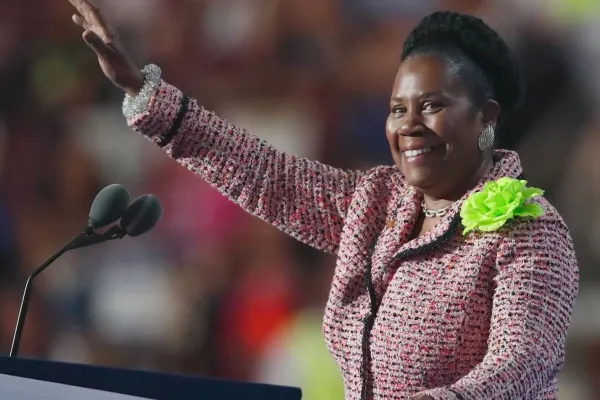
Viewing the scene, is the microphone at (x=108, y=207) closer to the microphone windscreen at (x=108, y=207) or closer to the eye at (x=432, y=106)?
the microphone windscreen at (x=108, y=207)

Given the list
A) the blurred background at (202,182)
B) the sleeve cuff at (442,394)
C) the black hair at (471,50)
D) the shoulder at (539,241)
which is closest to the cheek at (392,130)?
the black hair at (471,50)

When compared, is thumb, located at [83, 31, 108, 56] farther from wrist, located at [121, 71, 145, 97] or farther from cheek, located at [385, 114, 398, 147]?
cheek, located at [385, 114, 398, 147]

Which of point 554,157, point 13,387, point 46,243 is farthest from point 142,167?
point 13,387

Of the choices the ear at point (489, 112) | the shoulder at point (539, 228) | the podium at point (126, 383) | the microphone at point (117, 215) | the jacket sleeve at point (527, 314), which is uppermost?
the ear at point (489, 112)

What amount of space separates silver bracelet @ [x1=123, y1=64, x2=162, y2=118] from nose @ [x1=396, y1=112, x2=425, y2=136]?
46 cm

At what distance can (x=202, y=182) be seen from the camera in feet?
9.73

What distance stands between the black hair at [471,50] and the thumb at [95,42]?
525 mm

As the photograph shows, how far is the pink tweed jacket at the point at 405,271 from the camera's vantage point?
51.6 inches

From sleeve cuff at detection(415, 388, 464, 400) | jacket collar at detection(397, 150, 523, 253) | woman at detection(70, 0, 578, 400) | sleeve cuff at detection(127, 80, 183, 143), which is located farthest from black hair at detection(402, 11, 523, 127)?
sleeve cuff at detection(415, 388, 464, 400)

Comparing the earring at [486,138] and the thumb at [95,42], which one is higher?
the thumb at [95,42]

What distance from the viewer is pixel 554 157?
2.37 metres

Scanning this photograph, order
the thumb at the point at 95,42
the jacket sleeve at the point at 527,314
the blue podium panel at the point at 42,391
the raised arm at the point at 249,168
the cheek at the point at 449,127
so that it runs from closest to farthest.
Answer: the blue podium panel at the point at 42,391 < the jacket sleeve at the point at 527,314 < the cheek at the point at 449,127 < the thumb at the point at 95,42 < the raised arm at the point at 249,168

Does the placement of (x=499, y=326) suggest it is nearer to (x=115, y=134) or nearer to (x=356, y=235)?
(x=356, y=235)

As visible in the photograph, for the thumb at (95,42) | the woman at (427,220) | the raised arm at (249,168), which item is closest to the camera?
the woman at (427,220)
